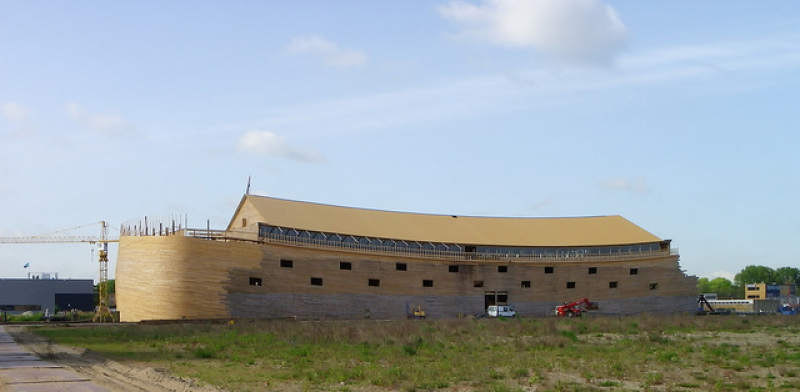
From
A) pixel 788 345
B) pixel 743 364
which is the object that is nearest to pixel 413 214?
pixel 788 345

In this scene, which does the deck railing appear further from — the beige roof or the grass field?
the grass field

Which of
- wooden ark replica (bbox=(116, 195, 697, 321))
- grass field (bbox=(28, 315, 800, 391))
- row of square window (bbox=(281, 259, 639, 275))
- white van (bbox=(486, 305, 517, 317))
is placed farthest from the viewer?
row of square window (bbox=(281, 259, 639, 275))

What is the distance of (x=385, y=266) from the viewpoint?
219ft

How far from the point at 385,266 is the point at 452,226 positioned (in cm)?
1459

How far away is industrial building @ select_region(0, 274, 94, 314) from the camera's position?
10869 cm

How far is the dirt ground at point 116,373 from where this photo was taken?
1827cm

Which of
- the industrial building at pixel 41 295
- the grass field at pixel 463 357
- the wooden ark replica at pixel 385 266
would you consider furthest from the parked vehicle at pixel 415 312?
the industrial building at pixel 41 295

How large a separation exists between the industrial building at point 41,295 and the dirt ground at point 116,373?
89.2 m

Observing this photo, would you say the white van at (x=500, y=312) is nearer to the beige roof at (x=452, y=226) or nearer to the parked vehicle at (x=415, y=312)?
the parked vehicle at (x=415, y=312)

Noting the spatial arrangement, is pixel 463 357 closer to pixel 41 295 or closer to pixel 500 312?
pixel 500 312

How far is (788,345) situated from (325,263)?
40.4 meters

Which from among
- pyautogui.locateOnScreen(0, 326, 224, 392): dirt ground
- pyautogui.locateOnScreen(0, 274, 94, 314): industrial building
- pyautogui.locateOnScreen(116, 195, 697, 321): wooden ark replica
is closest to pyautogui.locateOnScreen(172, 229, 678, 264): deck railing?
pyautogui.locateOnScreen(116, 195, 697, 321): wooden ark replica

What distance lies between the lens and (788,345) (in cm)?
2950

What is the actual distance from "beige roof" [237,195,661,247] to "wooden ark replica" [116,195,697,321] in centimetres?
16
